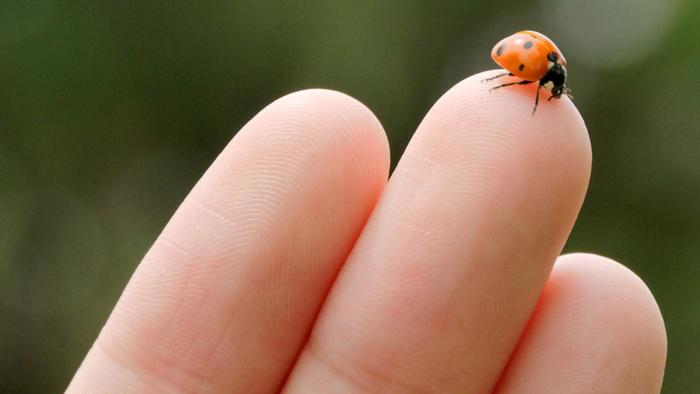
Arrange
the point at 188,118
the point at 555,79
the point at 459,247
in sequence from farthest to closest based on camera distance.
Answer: the point at 188,118 < the point at 555,79 < the point at 459,247

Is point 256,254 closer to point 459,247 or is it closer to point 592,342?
point 459,247

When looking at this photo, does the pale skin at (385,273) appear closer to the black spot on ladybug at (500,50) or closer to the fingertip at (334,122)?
the fingertip at (334,122)

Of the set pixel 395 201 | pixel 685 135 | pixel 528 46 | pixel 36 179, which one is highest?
pixel 685 135

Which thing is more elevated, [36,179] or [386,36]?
[386,36]

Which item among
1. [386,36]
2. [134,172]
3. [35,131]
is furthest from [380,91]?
[35,131]

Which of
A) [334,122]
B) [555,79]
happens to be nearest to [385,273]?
[334,122]

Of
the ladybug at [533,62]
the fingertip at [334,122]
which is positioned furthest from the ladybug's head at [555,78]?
the fingertip at [334,122]

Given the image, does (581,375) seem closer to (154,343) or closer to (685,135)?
(154,343)
